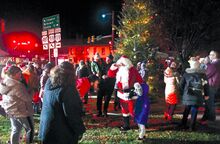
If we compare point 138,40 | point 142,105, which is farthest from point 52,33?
point 142,105

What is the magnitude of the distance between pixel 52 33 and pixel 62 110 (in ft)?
34.8

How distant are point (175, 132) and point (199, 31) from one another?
1930 centimetres

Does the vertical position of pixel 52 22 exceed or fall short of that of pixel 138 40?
it exceeds it

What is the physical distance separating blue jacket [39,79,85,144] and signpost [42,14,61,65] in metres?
9.93

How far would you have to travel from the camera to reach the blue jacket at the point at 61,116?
200 inches

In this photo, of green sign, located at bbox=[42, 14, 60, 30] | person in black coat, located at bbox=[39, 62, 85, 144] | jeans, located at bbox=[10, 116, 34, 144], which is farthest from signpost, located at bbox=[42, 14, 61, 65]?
person in black coat, located at bbox=[39, 62, 85, 144]

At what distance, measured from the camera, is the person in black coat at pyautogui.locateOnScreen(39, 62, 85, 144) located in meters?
5.09

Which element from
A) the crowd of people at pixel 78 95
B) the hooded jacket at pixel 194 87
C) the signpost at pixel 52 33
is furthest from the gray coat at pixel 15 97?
the signpost at pixel 52 33

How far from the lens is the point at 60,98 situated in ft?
16.7

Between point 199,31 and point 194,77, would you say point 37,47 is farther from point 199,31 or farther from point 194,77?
point 194,77

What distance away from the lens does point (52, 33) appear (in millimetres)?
15430

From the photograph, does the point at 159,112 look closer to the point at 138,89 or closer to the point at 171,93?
the point at 171,93

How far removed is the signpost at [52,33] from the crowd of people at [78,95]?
7.63ft

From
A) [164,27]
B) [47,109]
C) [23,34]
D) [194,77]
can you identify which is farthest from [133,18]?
[23,34]
